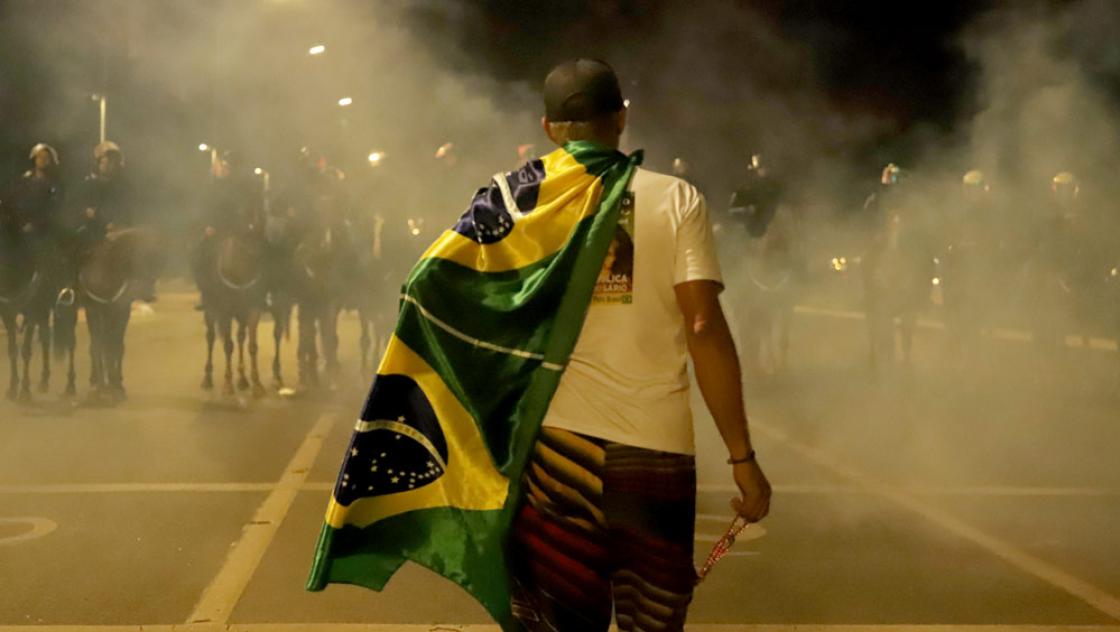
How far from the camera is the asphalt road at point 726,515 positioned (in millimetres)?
4723

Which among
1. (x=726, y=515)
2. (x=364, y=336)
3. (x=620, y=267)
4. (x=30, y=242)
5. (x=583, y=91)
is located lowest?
(x=364, y=336)

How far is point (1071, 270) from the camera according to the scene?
463 inches

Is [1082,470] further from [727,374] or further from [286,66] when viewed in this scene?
[286,66]

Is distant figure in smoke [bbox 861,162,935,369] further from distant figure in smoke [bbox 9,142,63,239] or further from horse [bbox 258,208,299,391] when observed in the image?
distant figure in smoke [bbox 9,142,63,239]

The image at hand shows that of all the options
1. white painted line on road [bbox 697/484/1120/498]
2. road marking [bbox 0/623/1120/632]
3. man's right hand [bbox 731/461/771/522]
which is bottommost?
white painted line on road [bbox 697/484/1120/498]

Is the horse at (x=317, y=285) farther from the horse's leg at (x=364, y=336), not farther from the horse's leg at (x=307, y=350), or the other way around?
the horse's leg at (x=364, y=336)

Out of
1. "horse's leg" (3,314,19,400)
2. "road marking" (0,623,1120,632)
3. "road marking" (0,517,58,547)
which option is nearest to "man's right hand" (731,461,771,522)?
"road marking" (0,623,1120,632)

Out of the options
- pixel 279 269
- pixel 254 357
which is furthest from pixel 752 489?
pixel 279 269

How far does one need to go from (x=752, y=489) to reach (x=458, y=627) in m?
1.92

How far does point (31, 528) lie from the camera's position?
5.91m

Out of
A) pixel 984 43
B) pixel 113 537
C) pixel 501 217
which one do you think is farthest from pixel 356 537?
pixel 984 43

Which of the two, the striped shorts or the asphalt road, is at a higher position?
the striped shorts

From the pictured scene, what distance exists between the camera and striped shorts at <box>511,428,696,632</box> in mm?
2717

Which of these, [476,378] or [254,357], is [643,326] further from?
[254,357]
